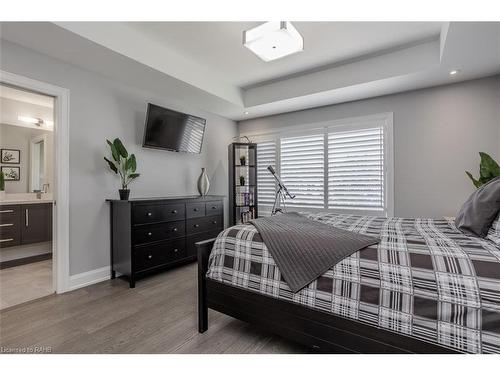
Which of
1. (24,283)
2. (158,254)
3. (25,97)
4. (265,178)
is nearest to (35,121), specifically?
(25,97)

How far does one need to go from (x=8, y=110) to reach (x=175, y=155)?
269cm

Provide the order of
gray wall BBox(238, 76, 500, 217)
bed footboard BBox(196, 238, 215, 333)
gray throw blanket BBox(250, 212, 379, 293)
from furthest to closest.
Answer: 1. gray wall BBox(238, 76, 500, 217)
2. bed footboard BBox(196, 238, 215, 333)
3. gray throw blanket BBox(250, 212, 379, 293)

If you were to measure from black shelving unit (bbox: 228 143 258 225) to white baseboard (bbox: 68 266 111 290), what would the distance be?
7.04 feet

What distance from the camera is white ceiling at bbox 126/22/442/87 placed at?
97.5 inches

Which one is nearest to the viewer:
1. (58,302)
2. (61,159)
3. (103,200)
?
(58,302)

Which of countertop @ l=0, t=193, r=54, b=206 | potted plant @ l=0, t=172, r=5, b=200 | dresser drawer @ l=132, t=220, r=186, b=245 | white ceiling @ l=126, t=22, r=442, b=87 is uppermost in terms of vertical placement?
white ceiling @ l=126, t=22, r=442, b=87

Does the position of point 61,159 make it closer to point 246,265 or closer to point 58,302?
point 58,302

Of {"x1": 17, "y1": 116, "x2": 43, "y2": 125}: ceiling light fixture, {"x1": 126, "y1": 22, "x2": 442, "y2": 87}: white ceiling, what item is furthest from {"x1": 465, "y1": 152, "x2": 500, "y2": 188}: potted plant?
{"x1": 17, "y1": 116, "x2": 43, "y2": 125}: ceiling light fixture

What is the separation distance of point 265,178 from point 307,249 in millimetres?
3274

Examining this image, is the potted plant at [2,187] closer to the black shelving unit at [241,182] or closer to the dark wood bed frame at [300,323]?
the black shelving unit at [241,182]

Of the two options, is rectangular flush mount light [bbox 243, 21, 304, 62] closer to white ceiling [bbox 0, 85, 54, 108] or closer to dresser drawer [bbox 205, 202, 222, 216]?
dresser drawer [bbox 205, 202, 222, 216]
